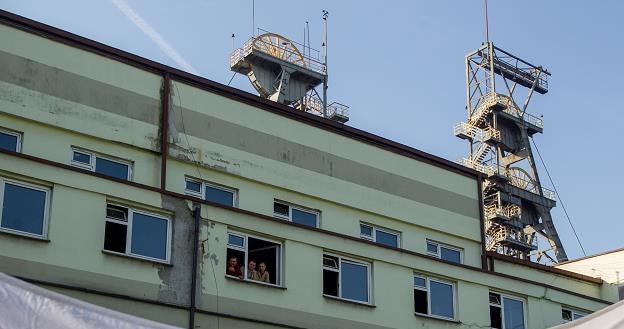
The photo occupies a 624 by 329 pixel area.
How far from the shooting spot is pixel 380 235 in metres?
31.1

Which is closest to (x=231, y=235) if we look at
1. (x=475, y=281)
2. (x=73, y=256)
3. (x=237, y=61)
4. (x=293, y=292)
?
(x=293, y=292)

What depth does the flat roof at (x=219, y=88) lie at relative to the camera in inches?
970

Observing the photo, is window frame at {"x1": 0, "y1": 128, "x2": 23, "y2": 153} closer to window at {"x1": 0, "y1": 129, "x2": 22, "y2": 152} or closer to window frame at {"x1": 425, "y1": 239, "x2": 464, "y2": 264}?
window at {"x1": 0, "y1": 129, "x2": 22, "y2": 152}

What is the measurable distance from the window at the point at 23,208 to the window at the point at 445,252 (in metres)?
14.1

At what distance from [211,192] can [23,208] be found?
6467 mm

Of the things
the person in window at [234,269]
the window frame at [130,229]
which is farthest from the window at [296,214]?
the window frame at [130,229]

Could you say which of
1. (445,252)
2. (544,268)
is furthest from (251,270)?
(544,268)

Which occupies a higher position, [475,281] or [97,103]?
[97,103]

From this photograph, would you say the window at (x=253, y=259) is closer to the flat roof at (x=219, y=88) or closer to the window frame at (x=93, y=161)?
the window frame at (x=93, y=161)

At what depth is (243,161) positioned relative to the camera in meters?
28.0

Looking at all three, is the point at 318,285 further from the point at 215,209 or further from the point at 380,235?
the point at 380,235

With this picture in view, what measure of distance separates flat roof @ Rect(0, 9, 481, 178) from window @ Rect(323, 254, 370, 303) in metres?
4.79

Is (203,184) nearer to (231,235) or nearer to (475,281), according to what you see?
(231,235)

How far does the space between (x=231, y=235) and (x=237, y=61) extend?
1218 inches
